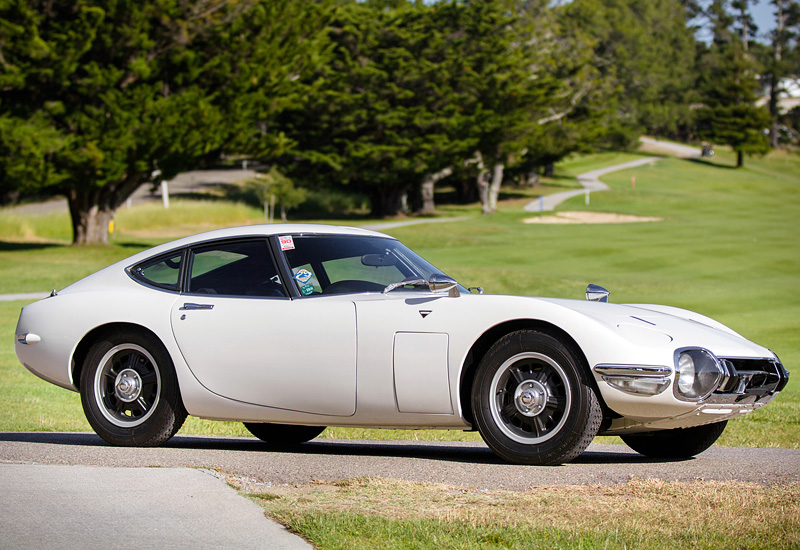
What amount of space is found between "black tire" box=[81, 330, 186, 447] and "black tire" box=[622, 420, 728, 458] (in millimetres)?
3055

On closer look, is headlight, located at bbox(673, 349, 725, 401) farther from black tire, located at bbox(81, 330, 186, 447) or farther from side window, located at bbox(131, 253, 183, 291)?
side window, located at bbox(131, 253, 183, 291)

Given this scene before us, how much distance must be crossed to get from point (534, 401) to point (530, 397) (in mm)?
31

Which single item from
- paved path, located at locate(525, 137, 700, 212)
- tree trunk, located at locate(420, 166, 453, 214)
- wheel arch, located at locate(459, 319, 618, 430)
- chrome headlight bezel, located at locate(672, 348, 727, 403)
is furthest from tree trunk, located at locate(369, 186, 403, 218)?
chrome headlight bezel, located at locate(672, 348, 727, 403)

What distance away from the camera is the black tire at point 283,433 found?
23.0 feet

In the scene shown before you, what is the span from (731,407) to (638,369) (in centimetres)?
66

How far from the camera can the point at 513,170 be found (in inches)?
3250

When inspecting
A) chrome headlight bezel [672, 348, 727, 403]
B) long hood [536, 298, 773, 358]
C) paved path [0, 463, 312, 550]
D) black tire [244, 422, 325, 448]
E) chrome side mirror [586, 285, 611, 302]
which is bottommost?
black tire [244, 422, 325, 448]

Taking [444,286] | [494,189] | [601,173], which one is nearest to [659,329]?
[444,286]

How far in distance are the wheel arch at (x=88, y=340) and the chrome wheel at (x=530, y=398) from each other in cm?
247

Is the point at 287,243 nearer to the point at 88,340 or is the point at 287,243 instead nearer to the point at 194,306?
the point at 194,306

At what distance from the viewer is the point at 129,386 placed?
631 centimetres

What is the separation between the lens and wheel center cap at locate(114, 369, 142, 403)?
6.31 m

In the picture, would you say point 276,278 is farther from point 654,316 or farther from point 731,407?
point 731,407

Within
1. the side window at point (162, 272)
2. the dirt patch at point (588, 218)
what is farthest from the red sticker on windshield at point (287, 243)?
the dirt patch at point (588, 218)
